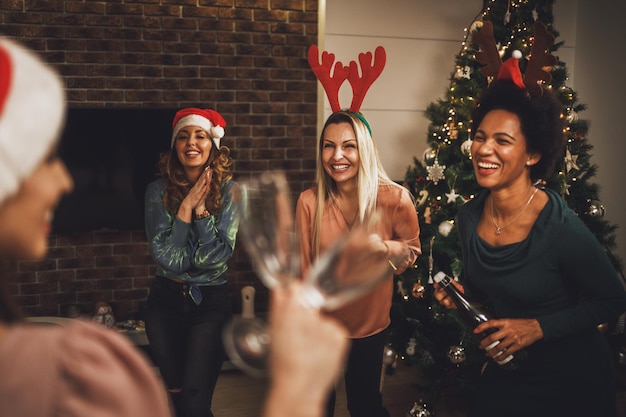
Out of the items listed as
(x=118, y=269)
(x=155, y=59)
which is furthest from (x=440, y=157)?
(x=118, y=269)

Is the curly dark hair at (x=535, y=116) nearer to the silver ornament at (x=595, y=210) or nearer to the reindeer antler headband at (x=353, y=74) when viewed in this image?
the reindeer antler headband at (x=353, y=74)

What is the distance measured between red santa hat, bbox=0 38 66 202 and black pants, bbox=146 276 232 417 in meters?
1.64

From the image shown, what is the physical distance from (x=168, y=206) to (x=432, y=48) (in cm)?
267

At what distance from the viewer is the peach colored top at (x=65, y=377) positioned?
0.57 meters

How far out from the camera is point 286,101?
3904 mm


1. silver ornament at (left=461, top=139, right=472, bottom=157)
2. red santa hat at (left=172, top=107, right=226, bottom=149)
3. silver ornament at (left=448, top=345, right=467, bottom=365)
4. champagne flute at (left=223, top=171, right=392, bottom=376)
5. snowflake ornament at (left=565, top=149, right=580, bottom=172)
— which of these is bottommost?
silver ornament at (left=448, top=345, right=467, bottom=365)

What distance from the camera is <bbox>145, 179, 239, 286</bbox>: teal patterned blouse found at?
216 cm

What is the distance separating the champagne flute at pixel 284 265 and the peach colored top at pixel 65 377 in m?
0.17

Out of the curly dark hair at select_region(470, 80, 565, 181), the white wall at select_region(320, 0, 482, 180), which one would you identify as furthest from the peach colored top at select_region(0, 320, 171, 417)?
the white wall at select_region(320, 0, 482, 180)

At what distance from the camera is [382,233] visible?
2160 millimetres

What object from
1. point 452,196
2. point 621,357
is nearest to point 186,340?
point 452,196

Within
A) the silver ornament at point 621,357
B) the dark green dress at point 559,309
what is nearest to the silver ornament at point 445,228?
the dark green dress at point 559,309

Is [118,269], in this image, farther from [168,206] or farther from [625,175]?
[625,175]

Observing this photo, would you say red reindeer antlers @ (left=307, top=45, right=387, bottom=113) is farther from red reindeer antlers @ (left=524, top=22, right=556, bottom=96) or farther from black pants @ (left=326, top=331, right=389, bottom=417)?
black pants @ (left=326, top=331, right=389, bottom=417)
